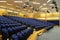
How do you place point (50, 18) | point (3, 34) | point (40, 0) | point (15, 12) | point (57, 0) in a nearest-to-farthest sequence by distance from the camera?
point (3, 34)
point (57, 0)
point (40, 0)
point (50, 18)
point (15, 12)

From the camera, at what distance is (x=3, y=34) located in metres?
1.78

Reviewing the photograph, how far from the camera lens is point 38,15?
1016 centimetres

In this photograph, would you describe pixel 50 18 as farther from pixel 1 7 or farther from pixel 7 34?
pixel 7 34

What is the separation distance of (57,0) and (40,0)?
1.06 meters

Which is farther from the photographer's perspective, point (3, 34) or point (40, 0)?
point (40, 0)

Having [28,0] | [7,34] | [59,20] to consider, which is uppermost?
[28,0]

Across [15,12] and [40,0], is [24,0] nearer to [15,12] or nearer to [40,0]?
[40,0]

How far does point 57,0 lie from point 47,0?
65 cm

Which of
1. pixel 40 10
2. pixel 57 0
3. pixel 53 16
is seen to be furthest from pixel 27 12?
pixel 57 0

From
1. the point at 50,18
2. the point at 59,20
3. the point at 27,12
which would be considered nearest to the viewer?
the point at 59,20

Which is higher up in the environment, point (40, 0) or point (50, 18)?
point (40, 0)

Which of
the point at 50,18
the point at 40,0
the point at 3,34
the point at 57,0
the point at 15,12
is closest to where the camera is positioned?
the point at 3,34

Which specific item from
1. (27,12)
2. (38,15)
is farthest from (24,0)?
(27,12)

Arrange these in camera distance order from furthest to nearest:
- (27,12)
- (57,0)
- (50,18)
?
(27,12) < (50,18) < (57,0)
